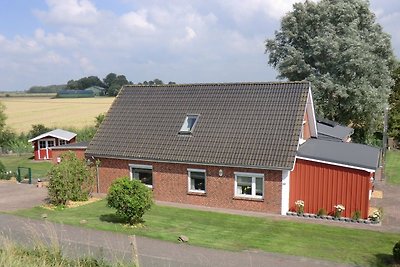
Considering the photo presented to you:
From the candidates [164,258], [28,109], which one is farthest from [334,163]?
[28,109]

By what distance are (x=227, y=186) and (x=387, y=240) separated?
25.4ft

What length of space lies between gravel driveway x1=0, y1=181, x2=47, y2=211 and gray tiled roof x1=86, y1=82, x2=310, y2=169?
4041mm

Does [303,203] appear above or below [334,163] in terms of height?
below

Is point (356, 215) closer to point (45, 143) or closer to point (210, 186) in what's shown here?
point (210, 186)

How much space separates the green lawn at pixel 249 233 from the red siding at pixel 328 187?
2.19m

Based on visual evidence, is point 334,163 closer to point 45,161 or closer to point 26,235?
point 26,235

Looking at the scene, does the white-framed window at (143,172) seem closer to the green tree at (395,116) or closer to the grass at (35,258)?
the grass at (35,258)

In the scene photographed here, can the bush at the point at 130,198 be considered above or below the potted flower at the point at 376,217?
above

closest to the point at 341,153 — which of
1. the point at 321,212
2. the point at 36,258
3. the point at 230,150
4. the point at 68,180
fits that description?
the point at 321,212

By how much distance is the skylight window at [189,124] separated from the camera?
2344cm

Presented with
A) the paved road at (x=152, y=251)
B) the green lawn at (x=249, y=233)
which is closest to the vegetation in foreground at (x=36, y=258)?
the paved road at (x=152, y=251)

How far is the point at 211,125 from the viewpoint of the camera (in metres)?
23.2

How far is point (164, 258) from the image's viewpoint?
14078mm

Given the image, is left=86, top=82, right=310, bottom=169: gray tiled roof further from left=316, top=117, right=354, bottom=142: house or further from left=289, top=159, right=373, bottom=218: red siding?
left=316, top=117, right=354, bottom=142: house
